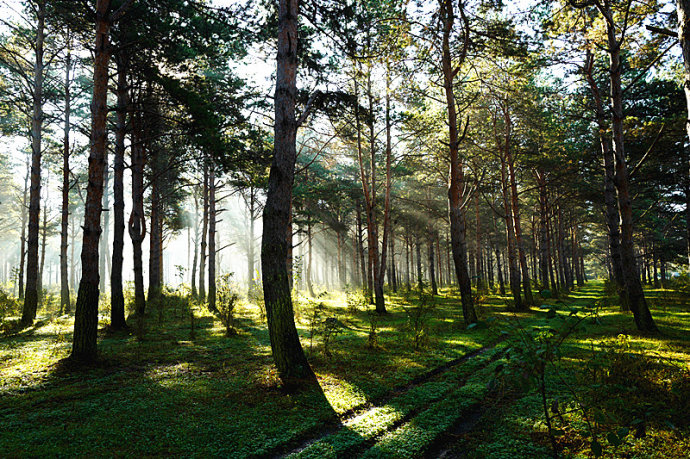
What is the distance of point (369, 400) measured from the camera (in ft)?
16.7

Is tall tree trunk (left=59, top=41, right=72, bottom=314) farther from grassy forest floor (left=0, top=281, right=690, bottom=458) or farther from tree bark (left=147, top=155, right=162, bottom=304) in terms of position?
grassy forest floor (left=0, top=281, right=690, bottom=458)

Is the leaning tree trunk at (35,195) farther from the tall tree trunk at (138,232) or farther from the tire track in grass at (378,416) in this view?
the tire track in grass at (378,416)

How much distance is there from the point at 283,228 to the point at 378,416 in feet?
11.0

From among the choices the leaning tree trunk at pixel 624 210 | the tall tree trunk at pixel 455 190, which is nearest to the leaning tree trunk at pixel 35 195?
the tall tree trunk at pixel 455 190

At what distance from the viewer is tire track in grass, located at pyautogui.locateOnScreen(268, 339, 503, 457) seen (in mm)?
3756

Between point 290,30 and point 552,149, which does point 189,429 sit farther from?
point 552,149

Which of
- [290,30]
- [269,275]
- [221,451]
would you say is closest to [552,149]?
[290,30]

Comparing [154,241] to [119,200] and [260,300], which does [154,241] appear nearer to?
[119,200]

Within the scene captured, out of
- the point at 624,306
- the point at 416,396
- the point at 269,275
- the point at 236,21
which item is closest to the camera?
the point at 416,396

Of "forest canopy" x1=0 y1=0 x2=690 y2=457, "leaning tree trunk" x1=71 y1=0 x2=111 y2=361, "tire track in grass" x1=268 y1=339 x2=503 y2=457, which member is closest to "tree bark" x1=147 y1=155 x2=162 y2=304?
"forest canopy" x1=0 y1=0 x2=690 y2=457

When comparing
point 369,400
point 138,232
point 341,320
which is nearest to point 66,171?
point 138,232

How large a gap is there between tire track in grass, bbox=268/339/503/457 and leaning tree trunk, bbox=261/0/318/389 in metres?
1.33

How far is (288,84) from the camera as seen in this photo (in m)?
6.61

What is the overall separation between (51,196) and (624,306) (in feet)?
134
